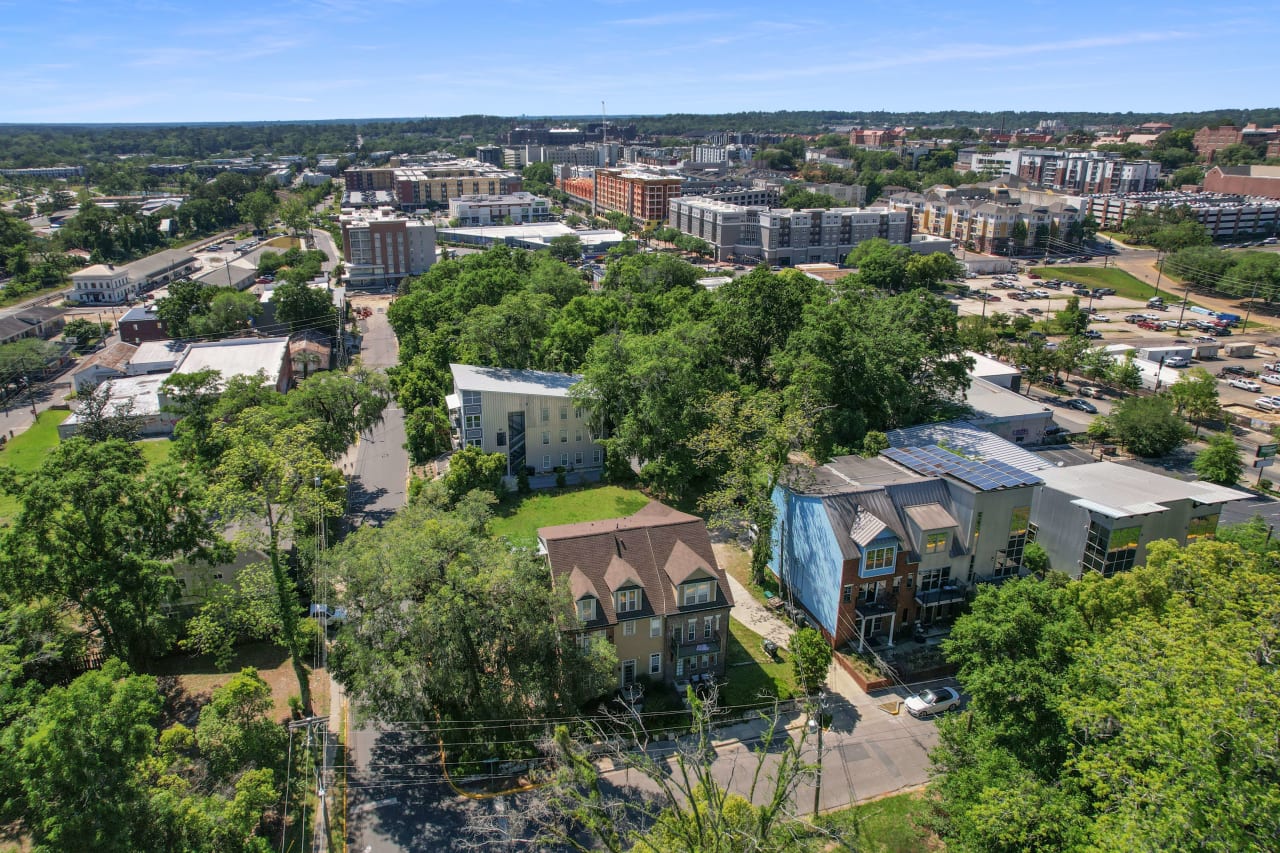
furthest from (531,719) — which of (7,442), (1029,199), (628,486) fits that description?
(1029,199)

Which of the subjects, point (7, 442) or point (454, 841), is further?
point (7, 442)

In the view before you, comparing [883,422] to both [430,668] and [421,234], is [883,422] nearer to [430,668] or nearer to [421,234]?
[430,668]

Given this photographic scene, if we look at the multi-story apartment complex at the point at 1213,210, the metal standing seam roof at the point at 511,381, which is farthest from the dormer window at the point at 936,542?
the multi-story apartment complex at the point at 1213,210

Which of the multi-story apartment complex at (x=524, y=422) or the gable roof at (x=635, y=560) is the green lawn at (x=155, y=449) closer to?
the multi-story apartment complex at (x=524, y=422)

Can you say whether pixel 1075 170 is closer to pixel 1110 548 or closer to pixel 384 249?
pixel 384 249


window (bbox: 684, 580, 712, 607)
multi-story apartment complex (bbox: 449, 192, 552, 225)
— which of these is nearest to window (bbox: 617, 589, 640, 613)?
window (bbox: 684, 580, 712, 607)

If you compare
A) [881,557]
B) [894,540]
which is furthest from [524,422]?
[894,540]
